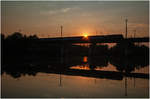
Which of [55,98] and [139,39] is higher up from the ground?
[139,39]

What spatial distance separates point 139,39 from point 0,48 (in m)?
52.3

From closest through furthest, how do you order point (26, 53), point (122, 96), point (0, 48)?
point (122, 96) → point (0, 48) → point (26, 53)

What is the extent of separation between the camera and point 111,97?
988 centimetres

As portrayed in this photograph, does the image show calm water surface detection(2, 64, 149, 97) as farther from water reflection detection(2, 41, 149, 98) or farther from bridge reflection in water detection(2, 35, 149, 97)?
bridge reflection in water detection(2, 35, 149, 97)

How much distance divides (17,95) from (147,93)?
7.58m

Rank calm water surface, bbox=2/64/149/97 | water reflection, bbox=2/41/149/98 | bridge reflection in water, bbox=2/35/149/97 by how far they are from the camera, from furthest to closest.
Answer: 1. bridge reflection in water, bbox=2/35/149/97
2. water reflection, bbox=2/41/149/98
3. calm water surface, bbox=2/64/149/97

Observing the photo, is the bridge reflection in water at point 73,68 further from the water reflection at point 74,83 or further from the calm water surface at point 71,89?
the calm water surface at point 71,89

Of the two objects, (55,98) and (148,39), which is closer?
(55,98)

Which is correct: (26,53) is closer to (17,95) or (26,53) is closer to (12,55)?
(12,55)

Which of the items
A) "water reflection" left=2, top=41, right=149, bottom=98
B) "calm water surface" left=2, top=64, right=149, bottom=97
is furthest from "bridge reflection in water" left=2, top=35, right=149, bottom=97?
"calm water surface" left=2, top=64, right=149, bottom=97

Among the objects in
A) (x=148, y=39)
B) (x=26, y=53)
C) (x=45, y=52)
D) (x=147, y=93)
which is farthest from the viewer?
(x=148, y=39)

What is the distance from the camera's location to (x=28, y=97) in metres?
9.65

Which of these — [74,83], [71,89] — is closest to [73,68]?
[74,83]

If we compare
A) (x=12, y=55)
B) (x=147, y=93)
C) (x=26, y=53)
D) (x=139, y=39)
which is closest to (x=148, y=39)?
(x=139, y=39)
